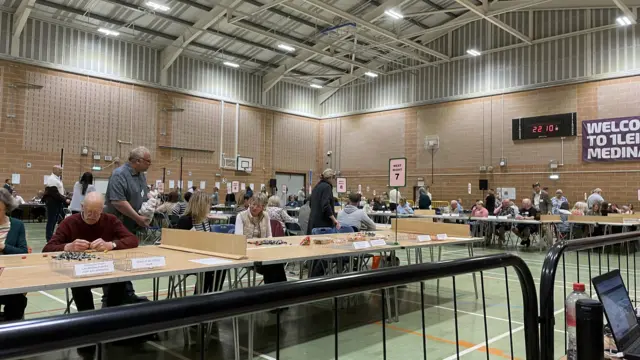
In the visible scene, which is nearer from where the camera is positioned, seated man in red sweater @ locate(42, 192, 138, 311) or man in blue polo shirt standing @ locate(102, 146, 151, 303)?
seated man in red sweater @ locate(42, 192, 138, 311)

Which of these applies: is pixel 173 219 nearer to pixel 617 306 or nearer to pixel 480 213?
pixel 480 213

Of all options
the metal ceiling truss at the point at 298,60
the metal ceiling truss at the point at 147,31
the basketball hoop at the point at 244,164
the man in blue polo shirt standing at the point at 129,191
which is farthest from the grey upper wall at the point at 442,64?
the man in blue polo shirt standing at the point at 129,191

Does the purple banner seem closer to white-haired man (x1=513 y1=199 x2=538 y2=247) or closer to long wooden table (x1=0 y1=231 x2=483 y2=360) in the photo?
white-haired man (x1=513 y1=199 x2=538 y2=247)

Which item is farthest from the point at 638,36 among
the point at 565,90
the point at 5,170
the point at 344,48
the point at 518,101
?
the point at 5,170

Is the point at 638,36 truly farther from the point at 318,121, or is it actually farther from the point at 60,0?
the point at 60,0

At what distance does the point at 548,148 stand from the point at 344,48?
8.13m

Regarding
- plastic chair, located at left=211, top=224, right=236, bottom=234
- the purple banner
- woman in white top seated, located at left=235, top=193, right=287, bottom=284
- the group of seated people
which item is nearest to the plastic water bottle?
woman in white top seated, located at left=235, top=193, right=287, bottom=284

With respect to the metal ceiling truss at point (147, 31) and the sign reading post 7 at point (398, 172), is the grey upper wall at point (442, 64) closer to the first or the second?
the metal ceiling truss at point (147, 31)

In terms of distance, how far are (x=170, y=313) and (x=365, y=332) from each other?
11.3ft

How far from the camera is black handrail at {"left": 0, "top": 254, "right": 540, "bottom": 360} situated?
2.39 ft

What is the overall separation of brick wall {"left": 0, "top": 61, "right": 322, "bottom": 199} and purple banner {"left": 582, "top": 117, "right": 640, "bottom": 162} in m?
11.8

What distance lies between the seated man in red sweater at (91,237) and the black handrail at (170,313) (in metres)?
2.76

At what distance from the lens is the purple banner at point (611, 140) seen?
13328 millimetres

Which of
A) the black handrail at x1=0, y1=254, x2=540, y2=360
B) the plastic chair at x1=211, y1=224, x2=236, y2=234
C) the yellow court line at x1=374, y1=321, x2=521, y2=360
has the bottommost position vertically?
the yellow court line at x1=374, y1=321, x2=521, y2=360
